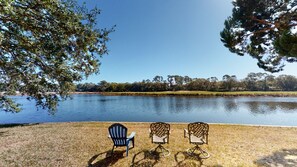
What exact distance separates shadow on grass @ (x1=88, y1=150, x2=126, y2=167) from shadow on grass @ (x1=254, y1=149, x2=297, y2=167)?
349 centimetres

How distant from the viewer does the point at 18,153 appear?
4691 millimetres

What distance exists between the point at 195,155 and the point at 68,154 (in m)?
3.52

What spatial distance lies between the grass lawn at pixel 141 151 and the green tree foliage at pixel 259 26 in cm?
275

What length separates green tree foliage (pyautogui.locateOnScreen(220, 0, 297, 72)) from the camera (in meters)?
5.00

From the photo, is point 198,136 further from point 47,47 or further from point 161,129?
point 47,47

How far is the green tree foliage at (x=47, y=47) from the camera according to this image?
10.8 ft

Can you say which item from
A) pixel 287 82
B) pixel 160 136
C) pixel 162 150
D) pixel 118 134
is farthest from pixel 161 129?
pixel 287 82

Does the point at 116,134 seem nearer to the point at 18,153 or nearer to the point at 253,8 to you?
the point at 18,153

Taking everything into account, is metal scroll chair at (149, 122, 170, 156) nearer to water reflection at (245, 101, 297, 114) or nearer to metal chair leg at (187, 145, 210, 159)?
metal chair leg at (187, 145, 210, 159)

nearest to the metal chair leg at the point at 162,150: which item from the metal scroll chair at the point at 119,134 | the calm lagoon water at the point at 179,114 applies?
the metal scroll chair at the point at 119,134

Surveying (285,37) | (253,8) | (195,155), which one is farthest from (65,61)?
(253,8)

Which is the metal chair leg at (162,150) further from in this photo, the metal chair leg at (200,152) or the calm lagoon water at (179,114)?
the calm lagoon water at (179,114)

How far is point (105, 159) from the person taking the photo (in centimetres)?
433

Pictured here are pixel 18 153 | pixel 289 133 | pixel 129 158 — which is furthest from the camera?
pixel 289 133
